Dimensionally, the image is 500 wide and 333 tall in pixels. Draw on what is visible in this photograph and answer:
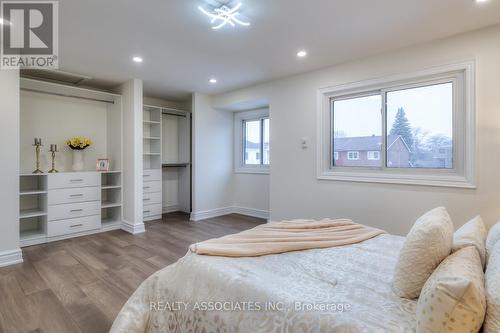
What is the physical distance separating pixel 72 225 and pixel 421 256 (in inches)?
176

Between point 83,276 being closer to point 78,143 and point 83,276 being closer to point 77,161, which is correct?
point 77,161

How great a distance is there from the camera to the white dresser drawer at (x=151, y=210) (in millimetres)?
4941

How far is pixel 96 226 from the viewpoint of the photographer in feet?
13.7

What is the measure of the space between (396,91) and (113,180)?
466 centimetres

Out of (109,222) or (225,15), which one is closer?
(225,15)

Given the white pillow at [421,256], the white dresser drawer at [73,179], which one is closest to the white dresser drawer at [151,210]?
the white dresser drawer at [73,179]

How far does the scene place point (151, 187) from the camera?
502 centimetres

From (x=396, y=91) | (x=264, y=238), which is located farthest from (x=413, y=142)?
(x=264, y=238)

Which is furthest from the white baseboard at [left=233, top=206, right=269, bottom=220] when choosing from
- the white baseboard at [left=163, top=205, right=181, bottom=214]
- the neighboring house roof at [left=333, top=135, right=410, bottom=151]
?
the neighboring house roof at [left=333, top=135, right=410, bottom=151]

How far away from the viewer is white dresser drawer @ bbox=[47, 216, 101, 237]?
3.73 meters

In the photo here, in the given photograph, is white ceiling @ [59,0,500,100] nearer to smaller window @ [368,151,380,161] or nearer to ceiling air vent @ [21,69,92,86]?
ceiling air vent @ [21,69,92,86]

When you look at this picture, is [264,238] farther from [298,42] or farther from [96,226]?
[96,226]

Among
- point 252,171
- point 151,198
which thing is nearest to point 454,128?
point 252,171

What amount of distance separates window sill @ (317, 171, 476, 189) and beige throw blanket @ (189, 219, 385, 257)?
1.16 metres
